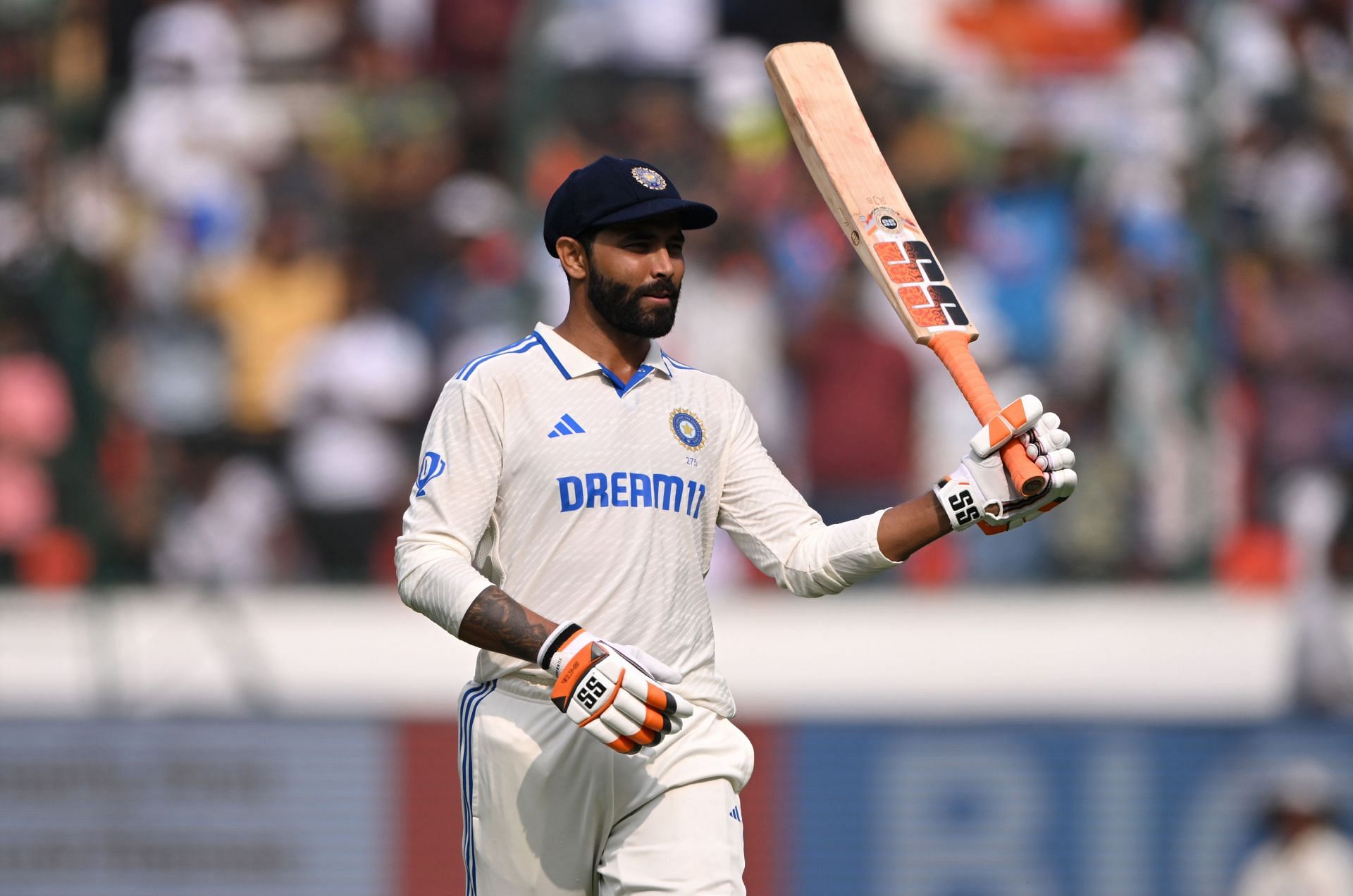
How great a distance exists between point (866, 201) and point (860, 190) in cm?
3

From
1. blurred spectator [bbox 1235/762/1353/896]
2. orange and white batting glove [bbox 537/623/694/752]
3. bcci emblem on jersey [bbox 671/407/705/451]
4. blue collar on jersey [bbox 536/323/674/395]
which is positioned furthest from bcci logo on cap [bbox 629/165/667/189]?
blurred spectator [bbox 1235/762/1353/896]

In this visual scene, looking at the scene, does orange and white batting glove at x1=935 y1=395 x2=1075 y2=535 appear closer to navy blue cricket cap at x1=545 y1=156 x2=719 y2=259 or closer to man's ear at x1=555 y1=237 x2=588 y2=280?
navy blue cricket cap at x1=545 y1=156 x2=719 y2=259

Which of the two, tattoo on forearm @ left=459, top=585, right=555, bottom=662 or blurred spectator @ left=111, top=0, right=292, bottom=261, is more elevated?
blurred spectator @ left=111, top=0, right=292, bottom=261

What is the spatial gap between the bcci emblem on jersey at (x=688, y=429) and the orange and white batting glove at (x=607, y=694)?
60 centimetres

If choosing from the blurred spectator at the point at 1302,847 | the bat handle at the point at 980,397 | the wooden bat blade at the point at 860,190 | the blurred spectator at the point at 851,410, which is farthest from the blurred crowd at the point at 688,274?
the bat handle at the point at 980,397

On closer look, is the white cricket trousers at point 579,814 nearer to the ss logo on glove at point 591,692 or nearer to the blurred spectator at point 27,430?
the ss logo on glove at point 591,692

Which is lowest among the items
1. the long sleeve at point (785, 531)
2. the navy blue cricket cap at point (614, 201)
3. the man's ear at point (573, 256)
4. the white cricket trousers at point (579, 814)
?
the white cricket trousers at point (579, 814)

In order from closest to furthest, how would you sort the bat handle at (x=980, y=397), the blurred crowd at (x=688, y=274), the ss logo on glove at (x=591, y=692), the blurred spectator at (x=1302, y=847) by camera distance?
1. the ss logo on glove at (x=591, y=692)
2. the bat handle at (x=980, y=397)
3. the blurred spectator at (x=1302, y=847)
4. the blurred crowd at (x=688, y=274)

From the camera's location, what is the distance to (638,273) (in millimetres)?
3967

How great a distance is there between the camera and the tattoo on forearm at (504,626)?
3652 mm

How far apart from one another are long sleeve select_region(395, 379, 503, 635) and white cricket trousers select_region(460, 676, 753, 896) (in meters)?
0.31

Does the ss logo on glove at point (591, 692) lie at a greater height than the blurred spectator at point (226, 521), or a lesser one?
lesser

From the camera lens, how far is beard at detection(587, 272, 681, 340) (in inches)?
157

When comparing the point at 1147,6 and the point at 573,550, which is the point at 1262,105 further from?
the point at 573,550
